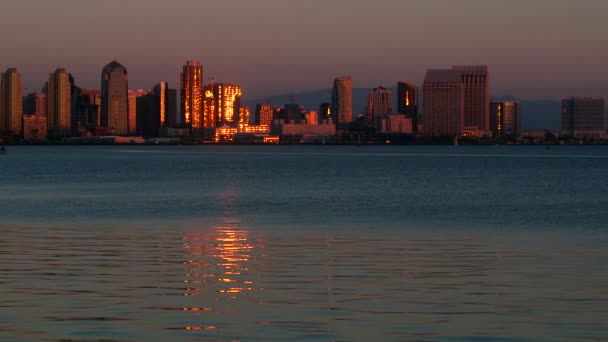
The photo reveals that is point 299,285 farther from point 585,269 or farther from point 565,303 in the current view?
point 585,269

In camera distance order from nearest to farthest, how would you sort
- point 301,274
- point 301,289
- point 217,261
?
point 301,289 → point 301,274 → point 217,261

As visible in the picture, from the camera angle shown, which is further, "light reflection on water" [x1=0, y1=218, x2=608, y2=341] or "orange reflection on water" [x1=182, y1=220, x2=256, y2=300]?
"orange reflection on water" [x1=182, y1=220, x2=256, y2=300]

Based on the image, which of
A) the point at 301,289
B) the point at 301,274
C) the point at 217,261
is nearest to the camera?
the point at 301,289

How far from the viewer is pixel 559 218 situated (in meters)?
46.5

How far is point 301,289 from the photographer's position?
21.4 m

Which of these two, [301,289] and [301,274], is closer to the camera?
[301,289]

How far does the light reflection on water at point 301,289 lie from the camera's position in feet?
54.6

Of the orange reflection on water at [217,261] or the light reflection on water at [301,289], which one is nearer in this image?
the light reflection on water at [301,289]

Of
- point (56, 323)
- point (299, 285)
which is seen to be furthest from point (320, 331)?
point (299, 285)

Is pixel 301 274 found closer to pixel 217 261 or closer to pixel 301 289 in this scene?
pixel 301 289

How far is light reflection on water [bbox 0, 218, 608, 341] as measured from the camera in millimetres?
16656

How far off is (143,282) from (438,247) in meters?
11.4

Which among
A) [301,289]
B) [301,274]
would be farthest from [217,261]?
[301,289]

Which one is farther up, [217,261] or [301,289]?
[301,289]
